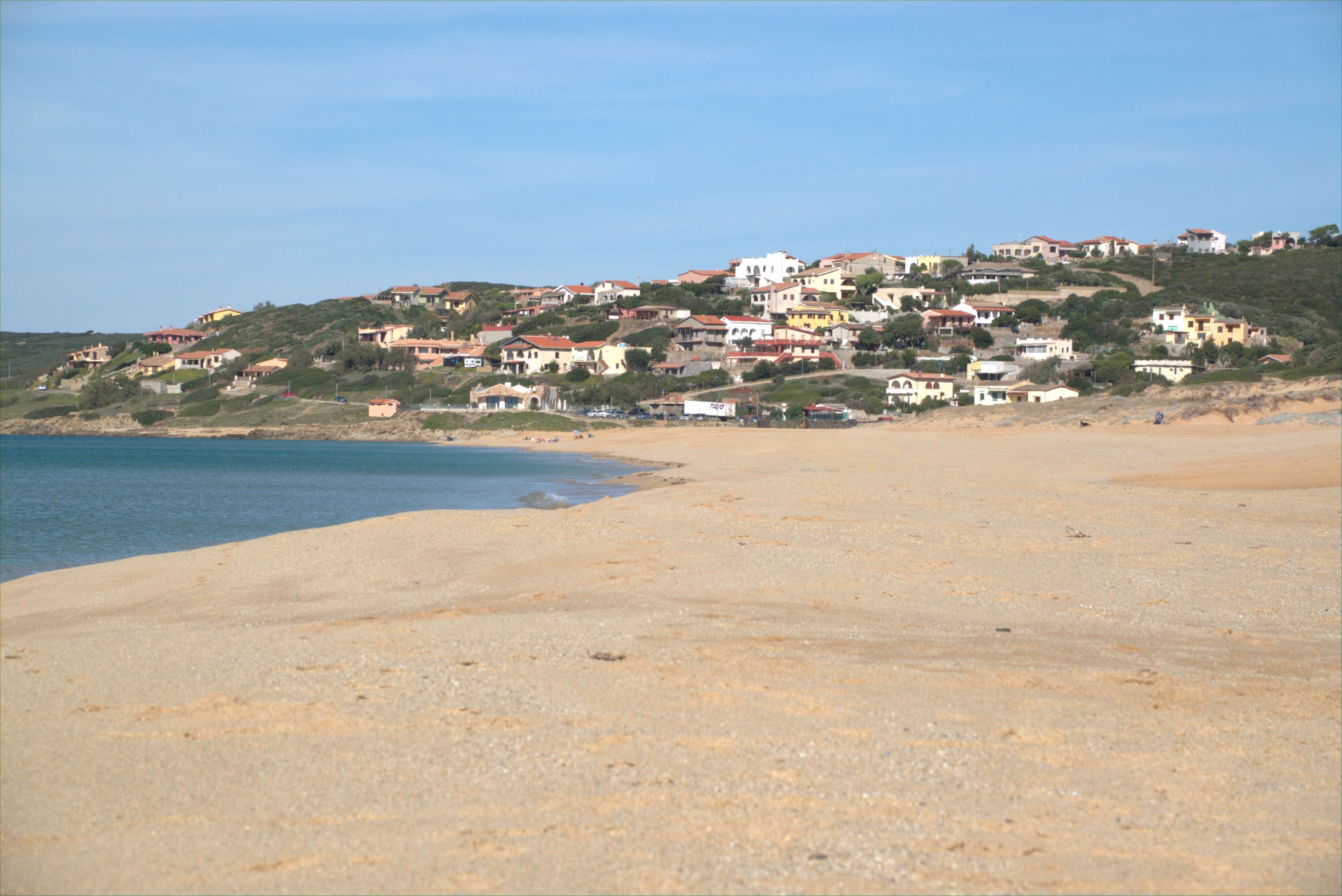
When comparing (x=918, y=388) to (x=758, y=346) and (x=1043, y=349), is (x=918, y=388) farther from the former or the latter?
(x=758, y=346)

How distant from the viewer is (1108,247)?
148 m

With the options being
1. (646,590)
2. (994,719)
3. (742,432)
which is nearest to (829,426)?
(742,432)

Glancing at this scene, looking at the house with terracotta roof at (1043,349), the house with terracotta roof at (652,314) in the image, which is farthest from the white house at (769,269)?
the house with terracotta roof at (1043,349)

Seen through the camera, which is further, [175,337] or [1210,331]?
[175,337]

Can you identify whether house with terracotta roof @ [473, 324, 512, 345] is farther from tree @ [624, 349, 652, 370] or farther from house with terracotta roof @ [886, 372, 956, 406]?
house with terracotta roof @ [886, 372, 956, 406]

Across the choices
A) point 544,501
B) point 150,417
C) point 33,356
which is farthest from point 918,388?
point 33,356

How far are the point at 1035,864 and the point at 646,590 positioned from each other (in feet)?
25.5

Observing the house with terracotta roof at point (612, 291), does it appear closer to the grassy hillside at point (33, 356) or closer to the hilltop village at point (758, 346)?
the hilltop village at point (758, 346)

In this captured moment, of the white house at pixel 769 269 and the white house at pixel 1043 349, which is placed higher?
the white house at pixel 769 269

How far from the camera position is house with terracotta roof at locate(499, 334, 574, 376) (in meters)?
102

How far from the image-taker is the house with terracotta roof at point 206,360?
122m

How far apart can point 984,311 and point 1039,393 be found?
43432 mm

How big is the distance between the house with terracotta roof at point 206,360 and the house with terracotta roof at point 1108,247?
11529cm

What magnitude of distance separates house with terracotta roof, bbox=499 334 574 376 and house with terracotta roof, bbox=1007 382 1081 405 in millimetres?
47454
